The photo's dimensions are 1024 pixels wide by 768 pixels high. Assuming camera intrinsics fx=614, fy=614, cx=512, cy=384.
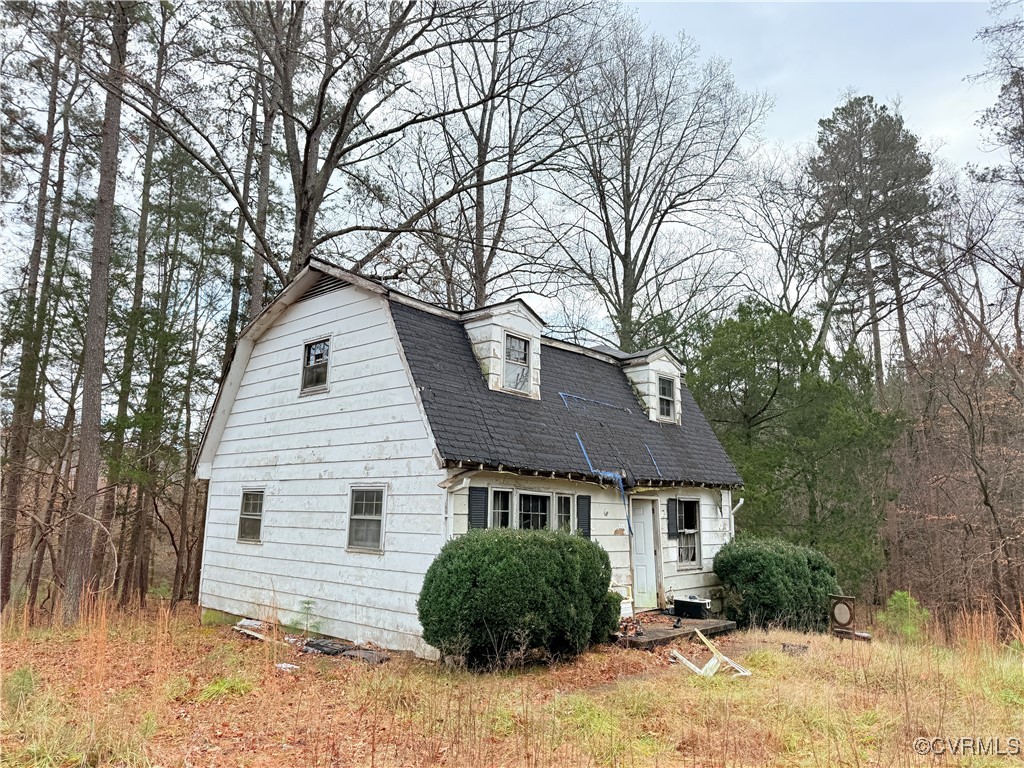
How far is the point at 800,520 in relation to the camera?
57.6 feet

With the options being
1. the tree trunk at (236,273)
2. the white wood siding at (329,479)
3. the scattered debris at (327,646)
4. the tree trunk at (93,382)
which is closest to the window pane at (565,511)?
the white wood siding at (329,479)

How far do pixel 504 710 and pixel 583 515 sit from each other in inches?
198

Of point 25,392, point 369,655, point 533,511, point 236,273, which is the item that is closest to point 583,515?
point 533,511

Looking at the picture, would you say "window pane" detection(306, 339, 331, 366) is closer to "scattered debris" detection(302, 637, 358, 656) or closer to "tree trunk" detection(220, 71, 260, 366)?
"scattered debris" detection(302, 637, 358, 656)

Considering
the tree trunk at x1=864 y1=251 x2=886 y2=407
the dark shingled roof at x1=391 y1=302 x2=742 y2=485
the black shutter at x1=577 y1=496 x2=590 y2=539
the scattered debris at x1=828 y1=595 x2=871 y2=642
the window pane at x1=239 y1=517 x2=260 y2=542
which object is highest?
the tree trunk at x1=864 y1=251 x2=886 y2=407

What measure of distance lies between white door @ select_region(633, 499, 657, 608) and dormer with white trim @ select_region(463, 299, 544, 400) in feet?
11.0

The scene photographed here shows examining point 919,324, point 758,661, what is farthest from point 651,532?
point 919,324

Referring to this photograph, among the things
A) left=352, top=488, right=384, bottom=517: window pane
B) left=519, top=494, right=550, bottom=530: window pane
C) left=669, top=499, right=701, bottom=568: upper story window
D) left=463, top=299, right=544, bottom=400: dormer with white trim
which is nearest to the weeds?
left=352, top=488, right=384, bottom=517: window pane

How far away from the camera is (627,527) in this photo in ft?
38.1

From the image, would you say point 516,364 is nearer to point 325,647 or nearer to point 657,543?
point 657,543

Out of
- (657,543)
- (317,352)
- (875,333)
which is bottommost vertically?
(657,543)

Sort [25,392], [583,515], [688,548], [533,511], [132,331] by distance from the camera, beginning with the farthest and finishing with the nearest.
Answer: [132,331] → [25,392] → [688,548] → [583,515] → [533,511]

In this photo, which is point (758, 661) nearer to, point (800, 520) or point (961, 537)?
point (800, 520)

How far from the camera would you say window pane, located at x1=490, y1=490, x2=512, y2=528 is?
9469 millimetres
